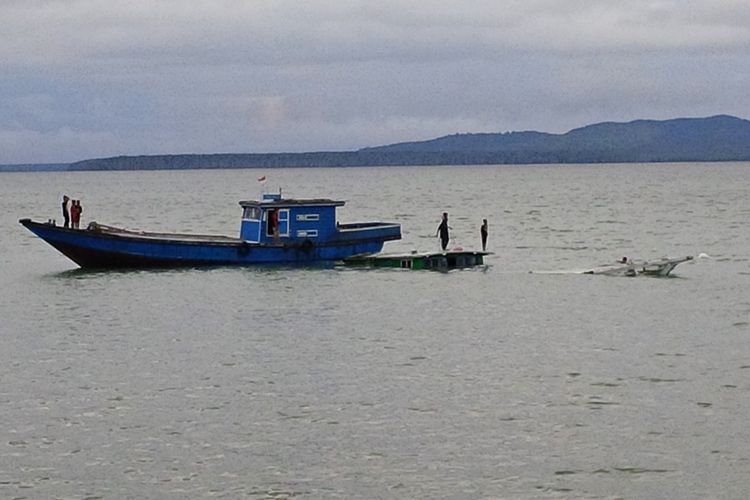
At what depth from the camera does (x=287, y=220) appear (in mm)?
50094

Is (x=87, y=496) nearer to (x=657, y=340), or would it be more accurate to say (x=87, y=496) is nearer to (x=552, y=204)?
(x=657, y=340)

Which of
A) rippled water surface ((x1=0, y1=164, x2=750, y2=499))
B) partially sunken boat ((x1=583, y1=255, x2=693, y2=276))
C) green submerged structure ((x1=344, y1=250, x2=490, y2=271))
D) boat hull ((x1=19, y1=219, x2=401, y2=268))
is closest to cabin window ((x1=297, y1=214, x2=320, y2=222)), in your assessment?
boat hull ((x1=19, y1=219, x2=401, y2=268))

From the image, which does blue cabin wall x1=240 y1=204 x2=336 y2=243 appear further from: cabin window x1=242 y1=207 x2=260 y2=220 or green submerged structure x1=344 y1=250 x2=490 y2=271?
green submerged structure x1=344 y1=250 x2=490 y2=271

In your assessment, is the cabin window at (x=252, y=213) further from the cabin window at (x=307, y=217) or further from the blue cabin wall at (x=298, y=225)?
the cabin window at (x=307, y=217)

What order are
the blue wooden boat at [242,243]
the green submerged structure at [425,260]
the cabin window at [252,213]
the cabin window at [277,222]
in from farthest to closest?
the cabin window at [252,213] → the cabin window at [277,222] → the blue wooden boat at [242,243] → the green submerged structure at [425,260]

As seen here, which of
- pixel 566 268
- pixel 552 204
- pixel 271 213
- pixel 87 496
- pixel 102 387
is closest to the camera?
pixel 87 496

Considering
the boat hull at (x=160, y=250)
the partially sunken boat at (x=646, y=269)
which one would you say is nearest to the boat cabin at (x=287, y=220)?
the boat hull at (x=160, y=250)

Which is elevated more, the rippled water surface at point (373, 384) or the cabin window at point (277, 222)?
the cabin window at point (277, 222)

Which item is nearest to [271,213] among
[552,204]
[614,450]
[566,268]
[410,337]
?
[566,268]

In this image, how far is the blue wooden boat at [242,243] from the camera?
1940 inches

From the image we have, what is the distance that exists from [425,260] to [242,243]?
21.9 feet

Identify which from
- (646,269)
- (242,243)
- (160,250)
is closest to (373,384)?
(646,269)

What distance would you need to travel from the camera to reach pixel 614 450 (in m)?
21.5

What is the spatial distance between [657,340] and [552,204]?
9489cm
